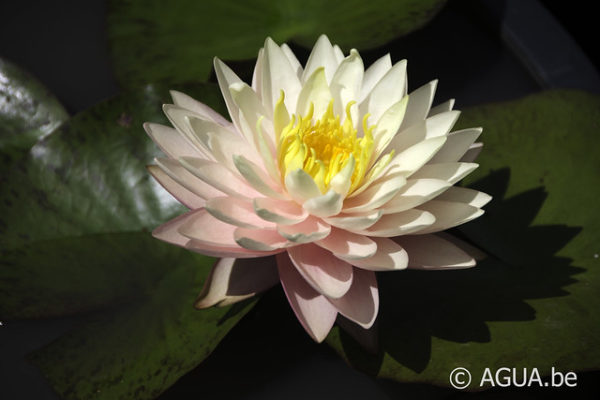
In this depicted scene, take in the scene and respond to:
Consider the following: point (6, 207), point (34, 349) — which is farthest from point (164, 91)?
point (34, 349)

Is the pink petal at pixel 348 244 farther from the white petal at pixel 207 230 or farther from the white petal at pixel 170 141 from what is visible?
the white petal at pixel 170 141

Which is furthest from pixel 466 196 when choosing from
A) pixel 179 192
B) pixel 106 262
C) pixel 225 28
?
pixel 225 28

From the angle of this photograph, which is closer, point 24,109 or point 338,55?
point 338,55

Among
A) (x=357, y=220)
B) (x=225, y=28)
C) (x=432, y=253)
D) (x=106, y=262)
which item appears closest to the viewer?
(x=357, y=220)

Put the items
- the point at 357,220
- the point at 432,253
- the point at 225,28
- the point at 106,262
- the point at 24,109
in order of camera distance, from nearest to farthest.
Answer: the point at 357,220 < the point at 432,253 < the point at 106,262 < the point at 24,109 < the point at 225,28

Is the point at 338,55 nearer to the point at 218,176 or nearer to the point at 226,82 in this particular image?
the point at 226,82

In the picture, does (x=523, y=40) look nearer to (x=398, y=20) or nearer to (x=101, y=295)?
(x=398, y=20)
